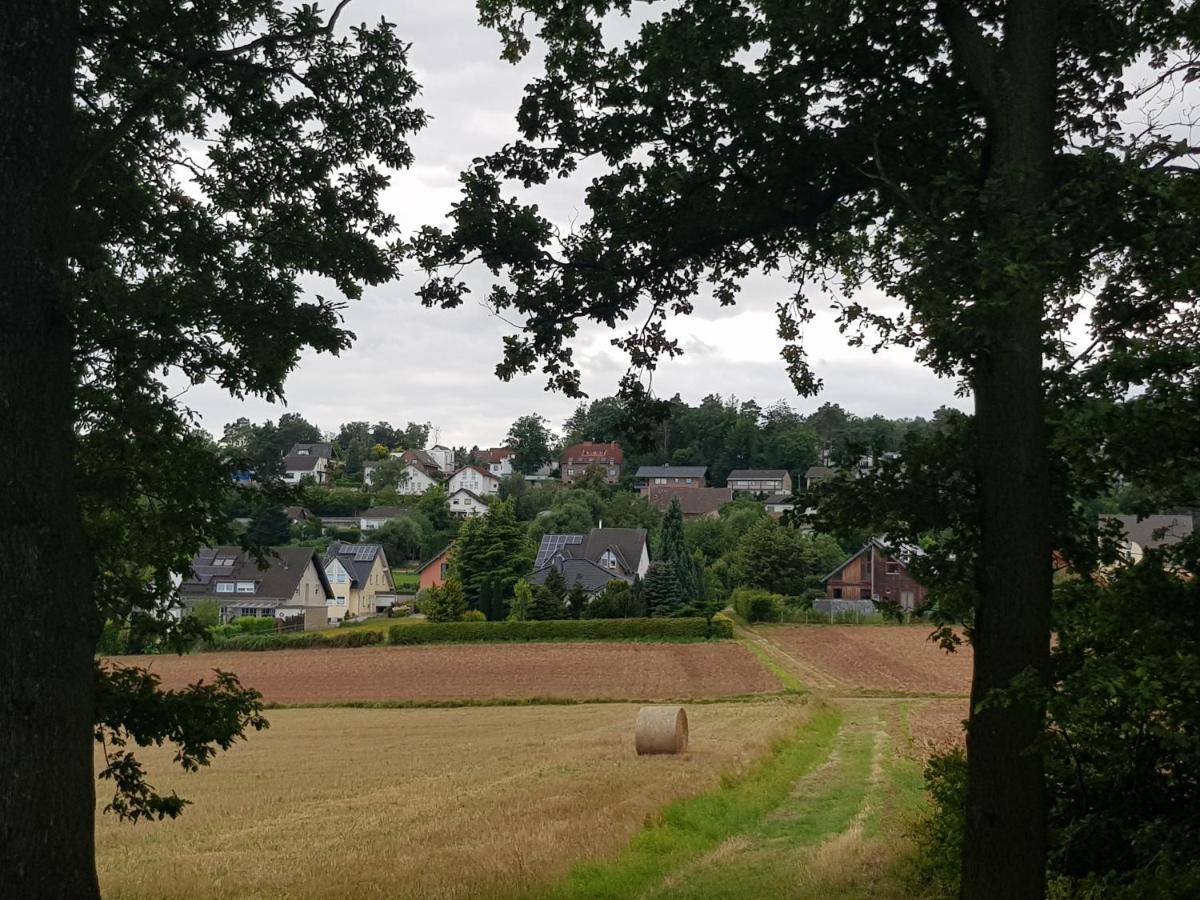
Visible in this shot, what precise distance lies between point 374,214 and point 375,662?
4556 cm

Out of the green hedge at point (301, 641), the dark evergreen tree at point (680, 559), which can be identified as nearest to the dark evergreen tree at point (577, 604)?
the dark evergreen tree at point (680, 559)

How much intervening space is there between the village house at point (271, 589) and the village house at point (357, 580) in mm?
1895

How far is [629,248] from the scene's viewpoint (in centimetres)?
866

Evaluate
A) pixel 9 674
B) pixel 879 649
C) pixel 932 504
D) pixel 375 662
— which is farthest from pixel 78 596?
pixel 879 649

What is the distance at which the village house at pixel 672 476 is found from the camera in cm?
13912

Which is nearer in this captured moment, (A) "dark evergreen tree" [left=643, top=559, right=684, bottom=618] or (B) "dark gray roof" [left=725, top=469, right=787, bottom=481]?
(A) "dark evergreen tree" [left=643, top=559, right=684, bottom=618]

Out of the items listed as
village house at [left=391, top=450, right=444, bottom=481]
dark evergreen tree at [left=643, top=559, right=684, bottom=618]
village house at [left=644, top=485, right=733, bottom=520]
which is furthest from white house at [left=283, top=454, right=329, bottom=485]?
dark evergreen tree at [left=643, top=559, right=684, bottom=618]

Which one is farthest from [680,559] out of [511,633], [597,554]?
[511,633]

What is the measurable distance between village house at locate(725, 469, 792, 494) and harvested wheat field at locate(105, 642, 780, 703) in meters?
81.5

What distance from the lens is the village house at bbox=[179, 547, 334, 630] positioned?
80125 millimetres

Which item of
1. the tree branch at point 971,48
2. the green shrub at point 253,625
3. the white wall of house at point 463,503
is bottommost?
the green shrub at point 253,625

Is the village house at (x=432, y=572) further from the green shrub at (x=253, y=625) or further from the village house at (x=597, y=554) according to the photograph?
the green shrub at (x=253, y=625)

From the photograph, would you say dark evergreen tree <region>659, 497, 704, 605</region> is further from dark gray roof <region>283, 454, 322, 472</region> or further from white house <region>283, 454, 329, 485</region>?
dark gray roof <region>283, 454, 322, 472</region>

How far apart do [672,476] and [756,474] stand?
1102cm
